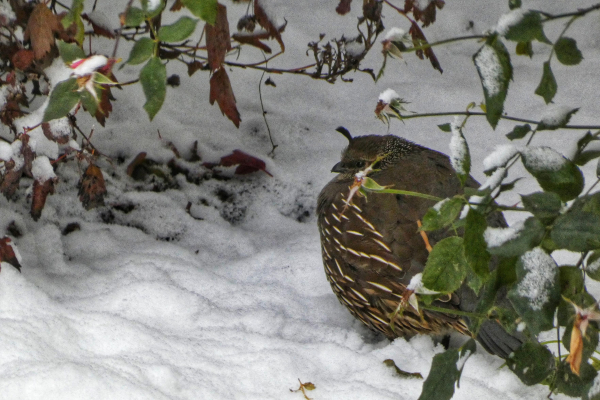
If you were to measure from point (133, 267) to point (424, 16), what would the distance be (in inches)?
60.2

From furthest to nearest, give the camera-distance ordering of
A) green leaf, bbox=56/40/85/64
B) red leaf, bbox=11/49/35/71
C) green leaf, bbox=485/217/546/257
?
red leaf, bbox=11/49/35/71 → green leaf, bbox=56/40/85/64 → green leaf, bbox=485/217/546/257

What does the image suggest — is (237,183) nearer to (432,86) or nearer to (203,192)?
(203,192)

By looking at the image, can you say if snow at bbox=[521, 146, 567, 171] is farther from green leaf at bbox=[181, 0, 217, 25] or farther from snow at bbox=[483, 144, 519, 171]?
green leaf at bbox=[181, 0, 217, 25]

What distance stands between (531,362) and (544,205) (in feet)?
1.53

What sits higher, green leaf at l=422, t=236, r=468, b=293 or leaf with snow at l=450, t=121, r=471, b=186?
leaf with snow at l=450, t=121, r=471, b=186

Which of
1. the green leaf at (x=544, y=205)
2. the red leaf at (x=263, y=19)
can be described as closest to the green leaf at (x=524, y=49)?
the green leaf at (x=544, y=205)

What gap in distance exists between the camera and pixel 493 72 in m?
1.13

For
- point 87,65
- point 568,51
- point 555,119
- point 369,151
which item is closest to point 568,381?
point 555,119

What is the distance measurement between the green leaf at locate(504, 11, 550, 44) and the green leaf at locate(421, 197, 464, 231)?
29 cm

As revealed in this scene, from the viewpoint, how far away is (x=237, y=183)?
322cm

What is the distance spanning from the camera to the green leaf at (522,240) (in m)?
1.12

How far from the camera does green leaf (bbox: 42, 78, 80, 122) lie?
125 centimetres

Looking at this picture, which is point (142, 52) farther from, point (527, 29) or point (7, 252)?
point (7, 252)

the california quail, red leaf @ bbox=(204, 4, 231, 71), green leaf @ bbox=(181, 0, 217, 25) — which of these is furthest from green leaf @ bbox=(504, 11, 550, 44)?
the california quail
